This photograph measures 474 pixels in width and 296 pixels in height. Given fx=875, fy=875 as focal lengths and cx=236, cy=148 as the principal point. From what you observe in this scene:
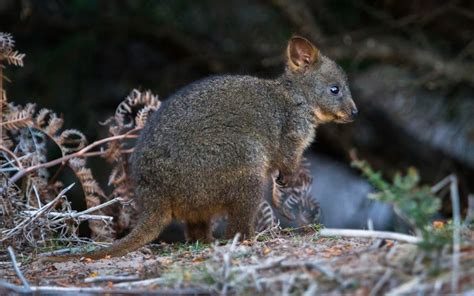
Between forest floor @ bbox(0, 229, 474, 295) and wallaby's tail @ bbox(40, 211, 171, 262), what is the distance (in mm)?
245

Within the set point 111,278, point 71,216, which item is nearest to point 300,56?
point 71,216

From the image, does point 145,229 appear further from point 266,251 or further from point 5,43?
point 5,43

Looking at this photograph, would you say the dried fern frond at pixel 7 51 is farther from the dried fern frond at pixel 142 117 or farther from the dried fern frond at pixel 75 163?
the dried fern frond at pixel 142 117

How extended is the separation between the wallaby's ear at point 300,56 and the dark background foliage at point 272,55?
2.20 metres

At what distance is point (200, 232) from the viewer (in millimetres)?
7090

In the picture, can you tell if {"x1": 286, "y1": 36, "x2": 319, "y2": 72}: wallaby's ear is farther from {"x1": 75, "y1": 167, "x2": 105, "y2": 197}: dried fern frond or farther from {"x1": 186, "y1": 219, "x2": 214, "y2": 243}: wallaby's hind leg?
{"x1": 75, "y1": 167, "x2": 105, "y2": 197}: dried fern frond

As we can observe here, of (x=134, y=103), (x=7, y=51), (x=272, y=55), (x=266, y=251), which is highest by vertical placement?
(x=272, y=55)

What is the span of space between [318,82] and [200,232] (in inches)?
75.5

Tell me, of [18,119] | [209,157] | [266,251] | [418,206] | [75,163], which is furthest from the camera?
[75,163]

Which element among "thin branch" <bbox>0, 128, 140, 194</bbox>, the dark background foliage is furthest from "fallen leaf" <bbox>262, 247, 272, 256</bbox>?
the dark background foliage

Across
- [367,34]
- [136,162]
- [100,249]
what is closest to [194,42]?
[367,34]

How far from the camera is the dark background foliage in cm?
1050

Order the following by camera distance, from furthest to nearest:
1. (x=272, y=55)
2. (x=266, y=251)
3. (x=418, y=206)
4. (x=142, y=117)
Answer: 1. (x=272, y=55)
2. (x=142, y=117)
3. (x=266, y=251)
4. (x=418, y=206)

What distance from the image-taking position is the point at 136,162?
22.0 ft
